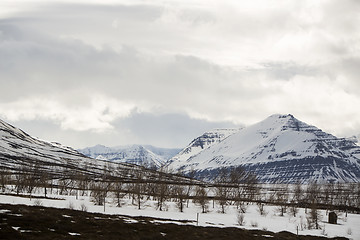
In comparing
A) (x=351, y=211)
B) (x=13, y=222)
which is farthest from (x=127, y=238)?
(x=351, y=211)

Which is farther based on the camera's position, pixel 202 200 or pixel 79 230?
pixel 202 200

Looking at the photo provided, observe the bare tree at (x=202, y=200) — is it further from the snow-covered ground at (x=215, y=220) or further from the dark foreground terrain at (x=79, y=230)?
the dark foreground terrain at (x=79, y=230)

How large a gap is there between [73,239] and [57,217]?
14342 millimetres

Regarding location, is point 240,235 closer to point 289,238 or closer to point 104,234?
point 289,238

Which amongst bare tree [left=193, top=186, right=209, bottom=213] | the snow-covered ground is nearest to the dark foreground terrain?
the snow-covered ground

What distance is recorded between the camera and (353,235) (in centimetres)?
7238

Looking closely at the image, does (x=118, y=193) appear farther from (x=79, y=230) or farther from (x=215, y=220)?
(x=79, y=230)

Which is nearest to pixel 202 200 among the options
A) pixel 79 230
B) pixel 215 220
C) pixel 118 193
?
pixel 215 220

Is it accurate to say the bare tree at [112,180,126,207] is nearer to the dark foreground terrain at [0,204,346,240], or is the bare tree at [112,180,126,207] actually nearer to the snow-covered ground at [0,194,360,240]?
the snow-covered ground at [0,194,360,240]

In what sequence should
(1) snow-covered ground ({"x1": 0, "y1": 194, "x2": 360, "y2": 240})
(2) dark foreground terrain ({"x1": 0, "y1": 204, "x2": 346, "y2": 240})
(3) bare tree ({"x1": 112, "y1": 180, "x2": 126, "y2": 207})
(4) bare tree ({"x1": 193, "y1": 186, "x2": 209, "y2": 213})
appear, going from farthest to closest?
(4) bare tree ({"x1": 193, "y1": 186, "x2": 209, "y2": 213})
(3) bare tree ({"x1": 112, "y1": 180, "x2": 126, "y2": 207})
(1) snow-covered ground ({"x1": 0, "y1": 194, "x2": 360, "y2": 240})
(2) dark foreground terrain ({"x1": 0, "y1": 204, "x2": 346, "y2": 240})

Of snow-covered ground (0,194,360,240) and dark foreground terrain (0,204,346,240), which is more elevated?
dark foreground terrain (0,204,346,240)

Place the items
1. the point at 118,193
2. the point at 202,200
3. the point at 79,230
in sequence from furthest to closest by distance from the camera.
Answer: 1. the point at 202,200
2. the point at 118,193
3. the point at 79,230

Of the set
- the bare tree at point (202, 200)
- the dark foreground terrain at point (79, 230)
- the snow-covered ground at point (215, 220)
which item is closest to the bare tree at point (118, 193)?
the snow-covered ground at point (215, 220)

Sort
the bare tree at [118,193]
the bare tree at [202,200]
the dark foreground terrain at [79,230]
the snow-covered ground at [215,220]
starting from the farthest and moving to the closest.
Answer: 1. the bare tree at [202,200]
2. the bare tree at [118,193]
3. the snow-covered ground at [215,220]
4. the dark foreground terrain at [79,230]
